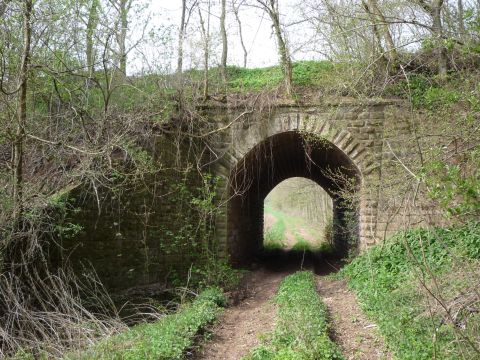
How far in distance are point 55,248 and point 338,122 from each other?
20.3 feet

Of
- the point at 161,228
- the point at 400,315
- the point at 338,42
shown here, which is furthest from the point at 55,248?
the point at 338,42

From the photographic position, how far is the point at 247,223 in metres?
13.1

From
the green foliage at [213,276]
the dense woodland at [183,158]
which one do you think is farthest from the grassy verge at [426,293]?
the green foliage at [213,276]

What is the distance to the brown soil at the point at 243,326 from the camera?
19.0 feet

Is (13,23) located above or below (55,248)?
above

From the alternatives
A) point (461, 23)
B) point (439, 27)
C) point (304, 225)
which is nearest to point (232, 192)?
point (439, 27)

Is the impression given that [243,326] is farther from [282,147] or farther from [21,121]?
[282,147]

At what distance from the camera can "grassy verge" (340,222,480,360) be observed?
4.36 m

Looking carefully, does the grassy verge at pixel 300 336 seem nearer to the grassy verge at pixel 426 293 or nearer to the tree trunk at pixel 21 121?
the grassy verge at pixel 426 293

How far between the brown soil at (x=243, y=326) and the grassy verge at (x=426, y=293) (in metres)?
1.63

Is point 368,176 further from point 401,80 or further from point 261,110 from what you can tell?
point 261,110

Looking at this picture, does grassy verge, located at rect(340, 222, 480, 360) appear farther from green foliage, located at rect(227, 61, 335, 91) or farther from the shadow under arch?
green foliage, located at rect(227, 61, 335, 91)

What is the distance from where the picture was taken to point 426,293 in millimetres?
4230

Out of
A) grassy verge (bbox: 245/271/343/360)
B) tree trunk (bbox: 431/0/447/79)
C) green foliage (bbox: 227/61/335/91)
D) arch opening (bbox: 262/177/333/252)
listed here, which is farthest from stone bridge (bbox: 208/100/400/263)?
arch opening (bbox: 262/177/333/252)
